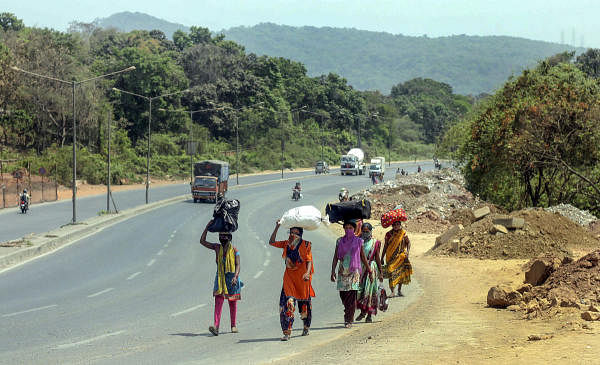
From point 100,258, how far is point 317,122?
114855 mm

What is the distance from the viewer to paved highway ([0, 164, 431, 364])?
1159 cm

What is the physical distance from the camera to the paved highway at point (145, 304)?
1159 cm

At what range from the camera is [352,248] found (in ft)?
43.1

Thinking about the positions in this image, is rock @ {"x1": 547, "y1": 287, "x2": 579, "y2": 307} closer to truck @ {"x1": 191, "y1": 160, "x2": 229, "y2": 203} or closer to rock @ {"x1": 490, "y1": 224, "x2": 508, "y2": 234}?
rock @ {"x1": 490, "y1": 224, "x2": 508, "y2": 234}

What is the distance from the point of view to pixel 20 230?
3747 centimetres

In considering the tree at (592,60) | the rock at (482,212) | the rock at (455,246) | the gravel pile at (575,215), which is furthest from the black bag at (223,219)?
the tree at (592,60)

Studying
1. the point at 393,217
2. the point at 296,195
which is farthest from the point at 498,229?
the point at 296,195

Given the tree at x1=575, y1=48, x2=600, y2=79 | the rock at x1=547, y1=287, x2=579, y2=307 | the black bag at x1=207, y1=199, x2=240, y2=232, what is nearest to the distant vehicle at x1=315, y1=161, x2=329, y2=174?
the tree at x1=575, y1=48, x2=600, y2=79

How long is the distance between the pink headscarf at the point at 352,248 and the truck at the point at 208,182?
45.0 metres

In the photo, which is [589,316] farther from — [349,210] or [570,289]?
[349,210]

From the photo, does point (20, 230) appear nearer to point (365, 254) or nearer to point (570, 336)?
point (365, 254)

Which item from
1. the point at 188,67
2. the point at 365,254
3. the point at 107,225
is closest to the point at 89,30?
the point at 188,67

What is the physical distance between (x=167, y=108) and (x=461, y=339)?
3728 inches

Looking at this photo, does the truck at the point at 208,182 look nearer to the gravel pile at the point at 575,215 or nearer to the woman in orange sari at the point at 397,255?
the gravel pile at the point at 575,215
